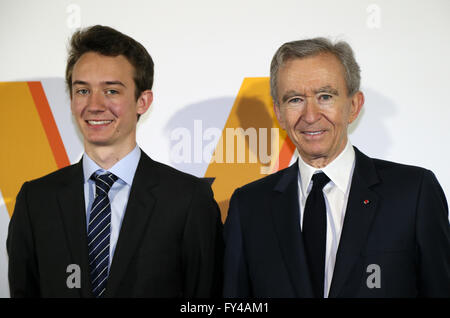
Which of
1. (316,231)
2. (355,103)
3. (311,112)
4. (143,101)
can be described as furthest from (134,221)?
(355,103)

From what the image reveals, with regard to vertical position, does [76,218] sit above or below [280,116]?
below

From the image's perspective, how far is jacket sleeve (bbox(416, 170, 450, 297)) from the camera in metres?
1.51

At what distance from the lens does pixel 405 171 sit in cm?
165

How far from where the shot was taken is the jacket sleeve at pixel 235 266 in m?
1.71

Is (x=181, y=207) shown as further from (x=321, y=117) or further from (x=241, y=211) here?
(x=321, y=117)

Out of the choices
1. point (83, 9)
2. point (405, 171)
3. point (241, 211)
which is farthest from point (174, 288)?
point (83, 9)

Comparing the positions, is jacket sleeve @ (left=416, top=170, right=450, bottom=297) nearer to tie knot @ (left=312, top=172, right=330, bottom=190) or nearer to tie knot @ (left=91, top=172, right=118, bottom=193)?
tie knot @ (left=312, top=172, right=330, bottom=190)

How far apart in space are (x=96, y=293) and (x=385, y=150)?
1.58 metres

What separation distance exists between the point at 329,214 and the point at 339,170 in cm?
18

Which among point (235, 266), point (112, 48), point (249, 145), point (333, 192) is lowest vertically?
point (235, 266)

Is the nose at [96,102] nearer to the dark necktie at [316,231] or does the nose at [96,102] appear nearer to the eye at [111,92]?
the eye at [111,92]

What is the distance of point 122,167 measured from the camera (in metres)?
1.78

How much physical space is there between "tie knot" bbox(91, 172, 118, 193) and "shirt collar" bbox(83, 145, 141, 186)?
18 mm

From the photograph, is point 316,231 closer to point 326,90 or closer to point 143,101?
point 326,90
